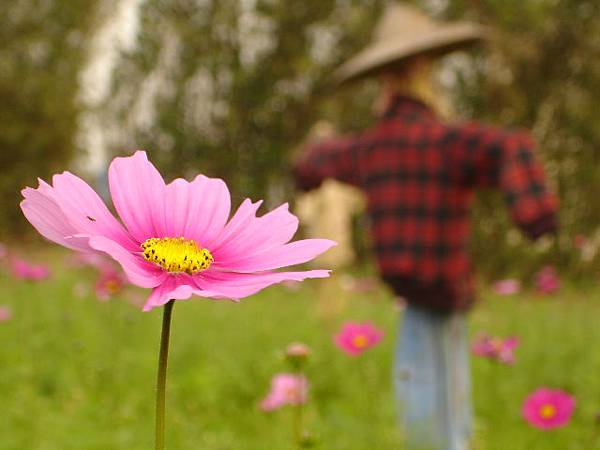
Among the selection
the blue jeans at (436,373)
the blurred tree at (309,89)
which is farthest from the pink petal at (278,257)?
the blurred tree at (309,89)

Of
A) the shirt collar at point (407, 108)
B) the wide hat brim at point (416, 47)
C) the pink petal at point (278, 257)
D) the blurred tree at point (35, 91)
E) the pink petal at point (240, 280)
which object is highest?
the blurred tree at point (35, 91)

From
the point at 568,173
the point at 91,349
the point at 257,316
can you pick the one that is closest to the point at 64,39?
the point at 568,173

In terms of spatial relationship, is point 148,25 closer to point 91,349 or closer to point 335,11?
Result: point 335,11

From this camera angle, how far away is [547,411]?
1.68 m

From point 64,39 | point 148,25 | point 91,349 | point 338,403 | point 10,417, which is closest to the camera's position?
point 10,417

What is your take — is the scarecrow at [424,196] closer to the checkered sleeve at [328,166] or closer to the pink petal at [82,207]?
the checkered sleeve at [328,166]

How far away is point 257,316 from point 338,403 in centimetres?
173

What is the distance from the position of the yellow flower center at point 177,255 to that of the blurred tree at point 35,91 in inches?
431

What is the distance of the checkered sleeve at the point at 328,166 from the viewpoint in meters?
2.68

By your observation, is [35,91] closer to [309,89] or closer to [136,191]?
[309,89]

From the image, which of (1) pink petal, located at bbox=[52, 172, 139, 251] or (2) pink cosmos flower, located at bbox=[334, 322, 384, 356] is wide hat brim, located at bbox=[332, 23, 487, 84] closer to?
(2) pink cosmos flower, located at bbox=[334, 322, 384, 356]

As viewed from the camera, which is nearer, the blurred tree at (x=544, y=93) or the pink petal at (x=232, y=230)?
the pink petal at (x=232, y=230)

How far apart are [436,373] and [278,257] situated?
214 cm

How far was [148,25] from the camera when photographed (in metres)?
8.86
